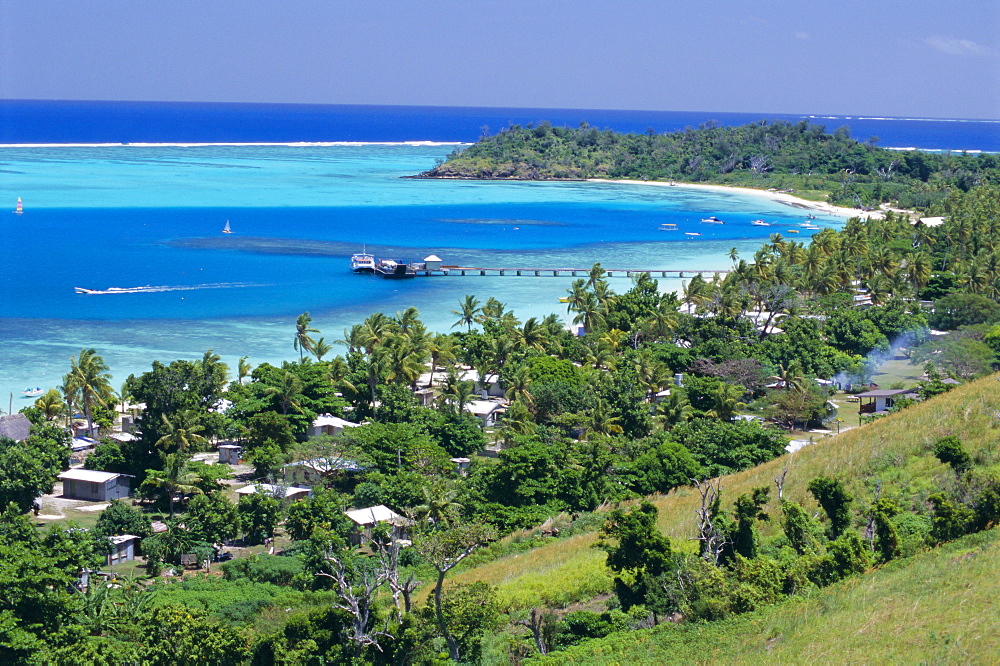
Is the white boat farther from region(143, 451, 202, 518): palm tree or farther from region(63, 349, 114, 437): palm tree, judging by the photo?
region(143, 451, 202, 518): palm tree

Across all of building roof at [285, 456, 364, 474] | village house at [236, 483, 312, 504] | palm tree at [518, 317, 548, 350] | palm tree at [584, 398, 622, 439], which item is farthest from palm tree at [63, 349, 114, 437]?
palm tree at [584, 398, 622, 439]

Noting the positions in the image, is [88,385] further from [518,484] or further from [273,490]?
[518,484]

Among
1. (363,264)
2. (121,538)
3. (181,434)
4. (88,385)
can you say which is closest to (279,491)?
(181,434)

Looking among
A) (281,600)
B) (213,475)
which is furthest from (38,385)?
(281,600)

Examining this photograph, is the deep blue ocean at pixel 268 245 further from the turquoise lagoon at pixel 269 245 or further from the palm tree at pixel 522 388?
the palm tree at pixel 522 388

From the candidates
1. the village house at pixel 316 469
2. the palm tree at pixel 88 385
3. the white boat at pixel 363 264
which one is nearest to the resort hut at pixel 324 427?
the village house at pixel 316 469
